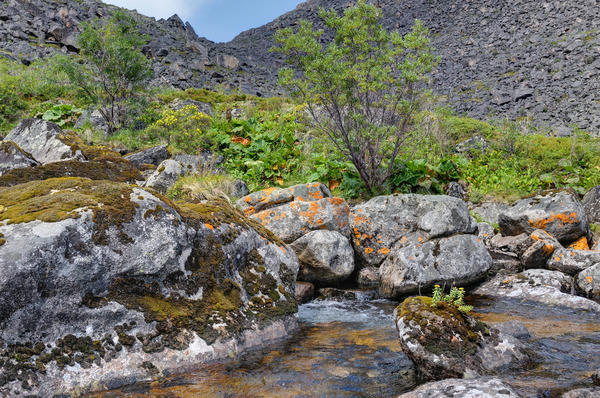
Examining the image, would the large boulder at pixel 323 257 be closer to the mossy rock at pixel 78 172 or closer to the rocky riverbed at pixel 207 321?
the rocky riverbed at pixel 207 321

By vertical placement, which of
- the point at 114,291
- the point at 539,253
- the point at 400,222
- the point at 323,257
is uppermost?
the point at 114,291

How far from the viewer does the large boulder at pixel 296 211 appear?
8.22 m

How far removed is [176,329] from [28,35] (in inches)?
1964

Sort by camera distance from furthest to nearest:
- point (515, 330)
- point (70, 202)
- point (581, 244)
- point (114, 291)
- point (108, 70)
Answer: point (108, 70)
point (581, 244)
point (515, 330)
point (70, 202)
point (114, 291)

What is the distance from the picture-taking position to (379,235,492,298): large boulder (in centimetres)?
722

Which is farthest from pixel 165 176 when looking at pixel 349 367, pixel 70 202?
pixel 349 367

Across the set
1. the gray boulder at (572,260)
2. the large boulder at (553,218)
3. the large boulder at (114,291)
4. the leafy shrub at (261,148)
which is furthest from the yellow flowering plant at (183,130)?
→ the gray boulder at (572,260)

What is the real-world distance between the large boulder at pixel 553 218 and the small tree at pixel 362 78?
357cm

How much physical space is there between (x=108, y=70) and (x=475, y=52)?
49.8 meters

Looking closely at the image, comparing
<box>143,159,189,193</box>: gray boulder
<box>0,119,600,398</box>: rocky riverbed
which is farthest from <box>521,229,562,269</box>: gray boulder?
<box>143,159,189,193</box>: gray boulder

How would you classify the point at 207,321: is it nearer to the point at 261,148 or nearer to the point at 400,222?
the point at 400,222

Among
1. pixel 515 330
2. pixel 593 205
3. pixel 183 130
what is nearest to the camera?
pixel 515 330

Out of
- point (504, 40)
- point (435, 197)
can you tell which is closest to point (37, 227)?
point (435, 197)

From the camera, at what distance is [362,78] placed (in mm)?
10648
